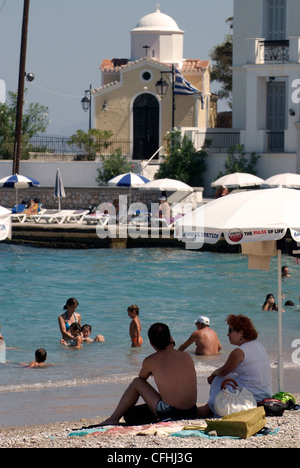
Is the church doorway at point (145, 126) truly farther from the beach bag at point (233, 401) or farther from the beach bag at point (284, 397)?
the beach bag at point (233, 401)

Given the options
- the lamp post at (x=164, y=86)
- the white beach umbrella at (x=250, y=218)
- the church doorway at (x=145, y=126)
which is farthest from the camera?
the church doorway at (x=145, y=126)

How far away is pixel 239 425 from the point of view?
8938 mm

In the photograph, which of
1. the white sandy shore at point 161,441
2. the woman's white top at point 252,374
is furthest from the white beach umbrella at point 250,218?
the white sandy shore at point 161,441

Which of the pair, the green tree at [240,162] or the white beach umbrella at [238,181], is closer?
the white beach umbrella at [238,181]

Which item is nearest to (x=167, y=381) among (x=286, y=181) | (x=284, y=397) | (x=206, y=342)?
(x=284, y=397)

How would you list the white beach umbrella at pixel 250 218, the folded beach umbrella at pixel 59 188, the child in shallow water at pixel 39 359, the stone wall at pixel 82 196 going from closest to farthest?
1. the white beach umbrella at pixel 250 218
2. the child in shallow water at pixel 39 359
3. the folded beach umbrella at pixel 59 188
4. the stone wall at pixel 82 196

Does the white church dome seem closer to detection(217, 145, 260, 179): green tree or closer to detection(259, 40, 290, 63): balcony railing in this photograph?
detection(259, 40, 290, 63): balcony railing

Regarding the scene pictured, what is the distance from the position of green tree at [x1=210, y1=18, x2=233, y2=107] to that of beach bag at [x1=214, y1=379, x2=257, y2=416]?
149 ft

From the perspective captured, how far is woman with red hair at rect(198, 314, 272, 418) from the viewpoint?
999 cm

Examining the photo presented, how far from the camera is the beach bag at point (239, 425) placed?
29.2ft

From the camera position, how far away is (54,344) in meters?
18.4

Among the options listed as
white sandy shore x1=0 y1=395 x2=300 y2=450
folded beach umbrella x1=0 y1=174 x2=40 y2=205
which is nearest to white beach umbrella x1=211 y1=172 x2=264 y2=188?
folded beach umbrella x1=0 y1=174 x2=40 y2=205

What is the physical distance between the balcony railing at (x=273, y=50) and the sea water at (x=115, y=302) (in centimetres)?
1285
